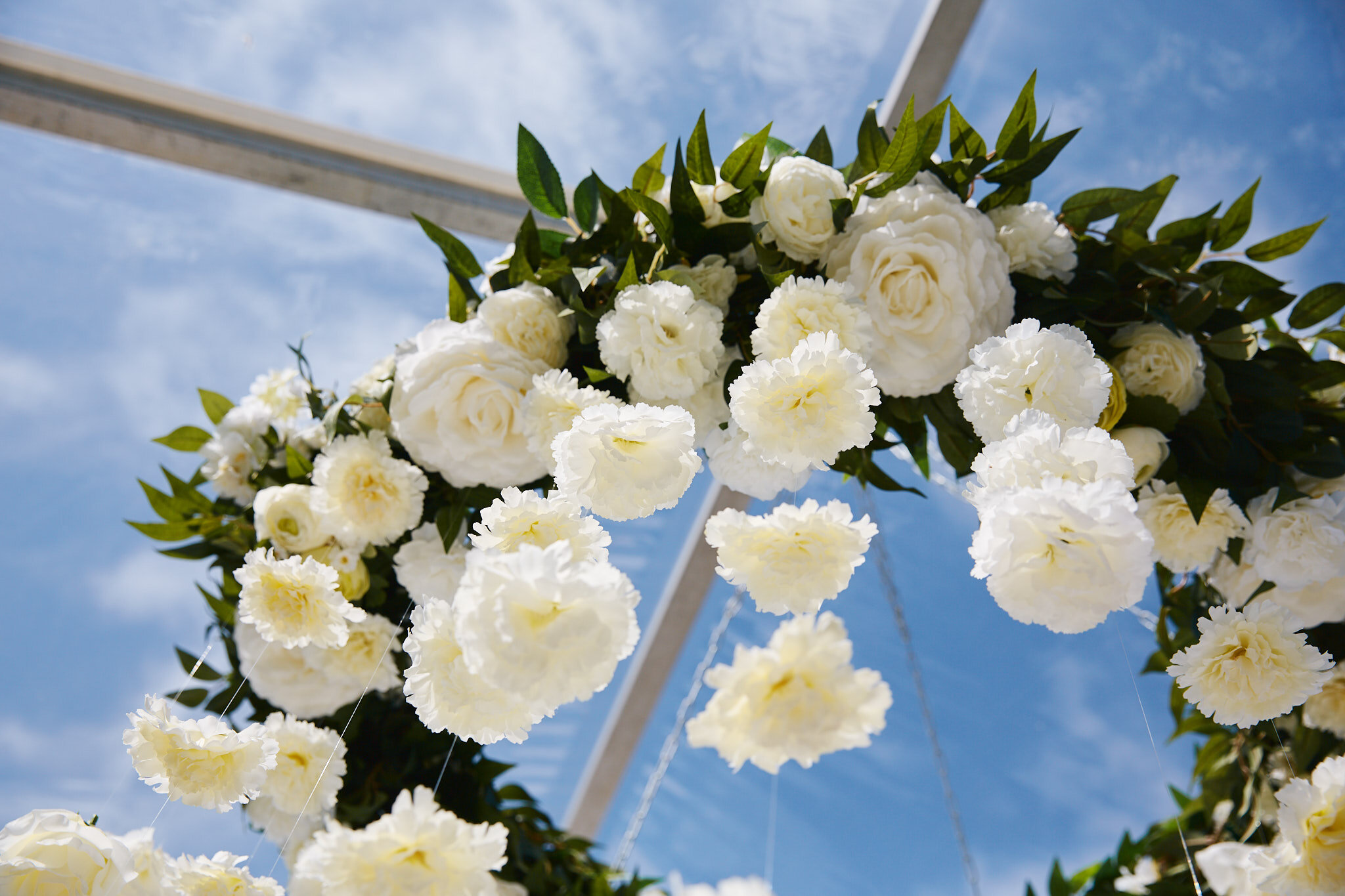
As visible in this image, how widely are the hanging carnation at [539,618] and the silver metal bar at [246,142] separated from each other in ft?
4.73

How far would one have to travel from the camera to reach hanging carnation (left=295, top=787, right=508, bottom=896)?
42cm

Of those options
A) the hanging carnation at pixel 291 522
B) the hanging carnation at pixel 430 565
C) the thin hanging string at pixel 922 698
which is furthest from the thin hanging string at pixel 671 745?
the hanging carnation at pixel 291 522

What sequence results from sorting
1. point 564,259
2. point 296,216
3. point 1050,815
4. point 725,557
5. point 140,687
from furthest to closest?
point 1050,815
point 140,687
point 296,216
point 564,259
point 725,557

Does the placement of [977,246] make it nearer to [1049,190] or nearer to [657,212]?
[657,212]

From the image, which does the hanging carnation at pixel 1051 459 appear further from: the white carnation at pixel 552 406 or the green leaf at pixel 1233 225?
the green leaf at pixel 1233 225

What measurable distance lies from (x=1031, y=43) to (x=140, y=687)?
2540mm

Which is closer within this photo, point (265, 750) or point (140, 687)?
point (265, 750)

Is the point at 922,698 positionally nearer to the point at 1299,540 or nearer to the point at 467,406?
the point at 1299,540

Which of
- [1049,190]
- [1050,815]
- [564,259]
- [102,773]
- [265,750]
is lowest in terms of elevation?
[265,750]

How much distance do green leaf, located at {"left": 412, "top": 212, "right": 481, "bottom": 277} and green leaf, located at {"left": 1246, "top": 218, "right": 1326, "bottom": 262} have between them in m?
0.96

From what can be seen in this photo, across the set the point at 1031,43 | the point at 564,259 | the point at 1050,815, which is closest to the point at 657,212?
the point at 564,259

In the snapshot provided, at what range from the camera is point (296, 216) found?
173cm

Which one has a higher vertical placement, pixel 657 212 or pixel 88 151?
pixel 88 151

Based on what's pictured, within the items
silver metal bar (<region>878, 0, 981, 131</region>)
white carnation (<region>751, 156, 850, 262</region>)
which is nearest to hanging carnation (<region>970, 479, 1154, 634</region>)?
white carnation (<region>751, 156, 850, 262</region>)
